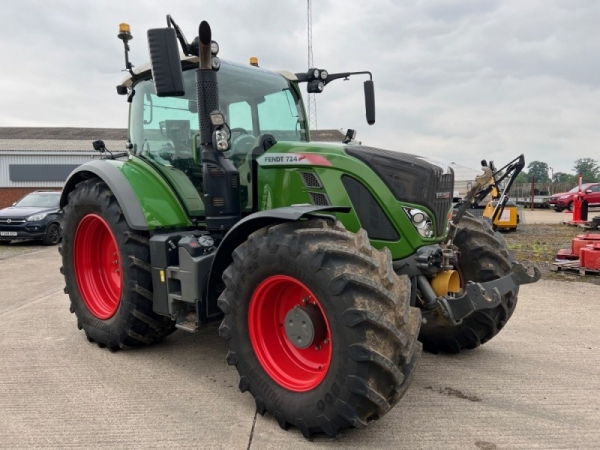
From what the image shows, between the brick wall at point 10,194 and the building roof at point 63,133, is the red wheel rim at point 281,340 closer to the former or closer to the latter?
the brick wall at point 10,194

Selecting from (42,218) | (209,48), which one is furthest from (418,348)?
(42,218)

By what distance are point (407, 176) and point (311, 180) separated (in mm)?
656

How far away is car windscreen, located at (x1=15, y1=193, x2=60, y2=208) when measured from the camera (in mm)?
13562

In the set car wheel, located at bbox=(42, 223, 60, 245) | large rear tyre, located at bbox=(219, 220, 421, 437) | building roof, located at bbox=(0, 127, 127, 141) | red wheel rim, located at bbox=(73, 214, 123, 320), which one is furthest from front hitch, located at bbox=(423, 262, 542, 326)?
building roof, located at bbox=(0, 127, 127, 141)

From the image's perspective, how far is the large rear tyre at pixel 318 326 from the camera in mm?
2395

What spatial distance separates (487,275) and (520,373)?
77cm

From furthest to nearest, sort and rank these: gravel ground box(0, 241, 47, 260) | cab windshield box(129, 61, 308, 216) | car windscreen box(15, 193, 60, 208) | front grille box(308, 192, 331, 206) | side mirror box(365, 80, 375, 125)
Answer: car windscreen box(15, 193, 60, 208), gravel ground box(0, 241, 47, 260), side mirror box(365, 80, 375, 125), cab windshield box(129, 61, 308, 216), front grille box(308, 192, 331, 206)

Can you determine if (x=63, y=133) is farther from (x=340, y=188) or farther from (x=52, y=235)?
(x=340, y=188)

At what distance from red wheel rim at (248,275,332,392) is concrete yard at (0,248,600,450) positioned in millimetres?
302

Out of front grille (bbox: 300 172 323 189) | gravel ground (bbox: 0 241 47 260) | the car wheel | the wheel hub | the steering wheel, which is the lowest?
gravel ground (bbox: 0 241 47 260)

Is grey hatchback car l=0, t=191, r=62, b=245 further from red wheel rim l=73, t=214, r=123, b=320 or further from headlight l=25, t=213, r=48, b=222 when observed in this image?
red wheel rim l=73, t=214, r=123, b=320

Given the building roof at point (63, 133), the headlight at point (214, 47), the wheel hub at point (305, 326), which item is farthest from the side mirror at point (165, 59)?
the building roof at point (63, 133)

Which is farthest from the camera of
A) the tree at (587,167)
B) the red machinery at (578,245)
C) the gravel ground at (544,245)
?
the tree at (587,167)

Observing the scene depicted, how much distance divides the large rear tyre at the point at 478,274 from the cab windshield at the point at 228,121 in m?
1.69
